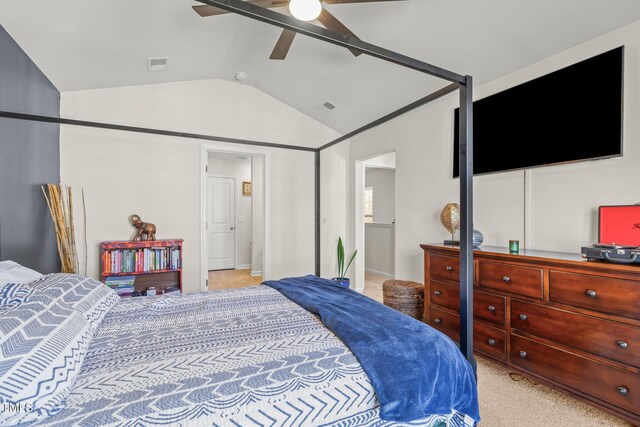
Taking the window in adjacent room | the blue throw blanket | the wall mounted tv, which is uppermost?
the wall mounted tv

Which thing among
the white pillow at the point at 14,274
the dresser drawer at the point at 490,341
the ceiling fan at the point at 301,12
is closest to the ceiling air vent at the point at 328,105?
the ceiling fan at the point at 301,12

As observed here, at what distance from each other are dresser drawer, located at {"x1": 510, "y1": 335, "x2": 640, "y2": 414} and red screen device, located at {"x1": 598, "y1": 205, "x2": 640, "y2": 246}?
2.50 feet

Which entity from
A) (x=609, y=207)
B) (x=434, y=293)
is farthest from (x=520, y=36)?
(x=434, y=293)

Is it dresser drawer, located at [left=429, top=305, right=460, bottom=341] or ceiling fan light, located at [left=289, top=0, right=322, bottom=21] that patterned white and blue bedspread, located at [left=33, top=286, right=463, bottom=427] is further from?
ceiling fan light, located at [left=289, top=0, right=322, bottom=21]

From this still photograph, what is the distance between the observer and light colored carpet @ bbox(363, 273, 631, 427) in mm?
1734

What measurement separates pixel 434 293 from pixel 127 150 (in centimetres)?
366

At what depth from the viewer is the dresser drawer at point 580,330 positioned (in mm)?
1613

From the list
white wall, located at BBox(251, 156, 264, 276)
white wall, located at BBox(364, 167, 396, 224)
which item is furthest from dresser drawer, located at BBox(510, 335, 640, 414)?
white wall, located at BBox(251, 156, 264, 276)

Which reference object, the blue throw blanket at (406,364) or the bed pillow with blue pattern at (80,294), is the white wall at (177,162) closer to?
the bed pillow with blue pattern at (80,294)

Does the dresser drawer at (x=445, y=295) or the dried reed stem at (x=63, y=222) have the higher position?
the dried reed stem at (x=63, y=222)

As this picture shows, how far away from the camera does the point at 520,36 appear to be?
2.27 metres

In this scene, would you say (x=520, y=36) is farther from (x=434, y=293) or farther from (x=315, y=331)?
(x=315, y=331)

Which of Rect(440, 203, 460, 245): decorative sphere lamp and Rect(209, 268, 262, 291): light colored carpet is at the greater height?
Rect(440, 203, 460, 245): decorative sphere lamp

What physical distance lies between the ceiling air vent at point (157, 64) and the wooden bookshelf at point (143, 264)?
1.86 meters
